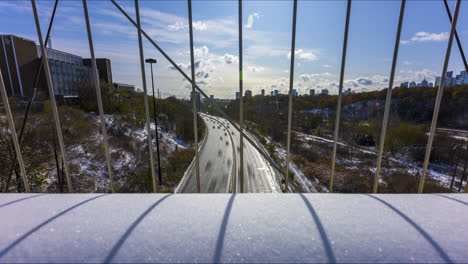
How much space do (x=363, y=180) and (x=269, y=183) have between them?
27.3 feet

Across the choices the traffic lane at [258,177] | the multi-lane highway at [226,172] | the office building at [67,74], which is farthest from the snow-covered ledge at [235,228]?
the office building at [67,74]

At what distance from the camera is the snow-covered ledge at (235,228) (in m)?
0.66

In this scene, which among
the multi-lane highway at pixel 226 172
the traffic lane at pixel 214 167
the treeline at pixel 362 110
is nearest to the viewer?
the multi-lane highway at pixel 226 172

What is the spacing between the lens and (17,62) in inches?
808

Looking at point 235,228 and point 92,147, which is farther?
point 92,147

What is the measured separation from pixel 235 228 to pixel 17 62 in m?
30.8

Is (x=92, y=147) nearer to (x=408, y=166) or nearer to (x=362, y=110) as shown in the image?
(x=408, y=166)

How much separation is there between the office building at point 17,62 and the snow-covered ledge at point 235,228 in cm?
2728

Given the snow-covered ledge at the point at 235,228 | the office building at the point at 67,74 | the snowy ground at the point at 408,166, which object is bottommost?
the snowy ground at the point at 408,166

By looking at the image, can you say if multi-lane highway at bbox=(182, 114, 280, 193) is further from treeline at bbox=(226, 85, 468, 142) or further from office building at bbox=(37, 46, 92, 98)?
office building at bbox=(37, 46, 92, 98)

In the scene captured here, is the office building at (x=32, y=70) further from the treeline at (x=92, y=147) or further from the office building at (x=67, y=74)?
the treeline at (x=92, y=147)

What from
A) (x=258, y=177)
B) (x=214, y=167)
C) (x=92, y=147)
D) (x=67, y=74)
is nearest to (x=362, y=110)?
(x=258, y=177)

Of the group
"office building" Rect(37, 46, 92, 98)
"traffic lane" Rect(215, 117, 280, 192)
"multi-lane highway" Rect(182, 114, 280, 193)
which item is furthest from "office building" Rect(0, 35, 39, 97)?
"traffic lane" Rect(215, 117, 280, 192)

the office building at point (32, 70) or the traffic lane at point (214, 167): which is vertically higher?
the office building at point (32, 70)
